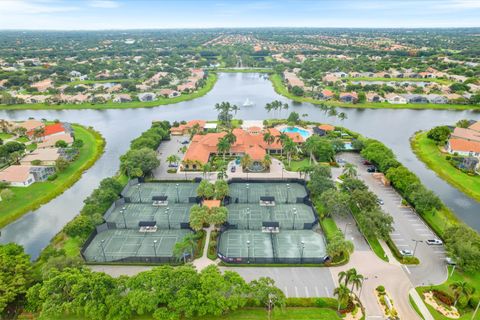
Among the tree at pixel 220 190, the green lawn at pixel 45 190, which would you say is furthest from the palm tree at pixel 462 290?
the green lawn at pixel 45 190

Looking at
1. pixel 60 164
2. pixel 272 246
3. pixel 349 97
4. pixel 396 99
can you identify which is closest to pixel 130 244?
pixel 272 246

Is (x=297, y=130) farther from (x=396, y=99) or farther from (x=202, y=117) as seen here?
(x=396, y=99)

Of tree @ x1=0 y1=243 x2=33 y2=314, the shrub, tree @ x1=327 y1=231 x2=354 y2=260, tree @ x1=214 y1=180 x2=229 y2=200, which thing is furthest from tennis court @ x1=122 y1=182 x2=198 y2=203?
the shrub

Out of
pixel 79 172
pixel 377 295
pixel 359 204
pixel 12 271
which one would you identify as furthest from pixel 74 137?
pixel 377 295

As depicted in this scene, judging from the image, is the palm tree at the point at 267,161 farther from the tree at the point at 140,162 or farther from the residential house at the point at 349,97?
the residential house at the point at 349,97

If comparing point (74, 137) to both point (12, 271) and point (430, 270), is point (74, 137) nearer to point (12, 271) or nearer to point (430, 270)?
point (12, 271)
